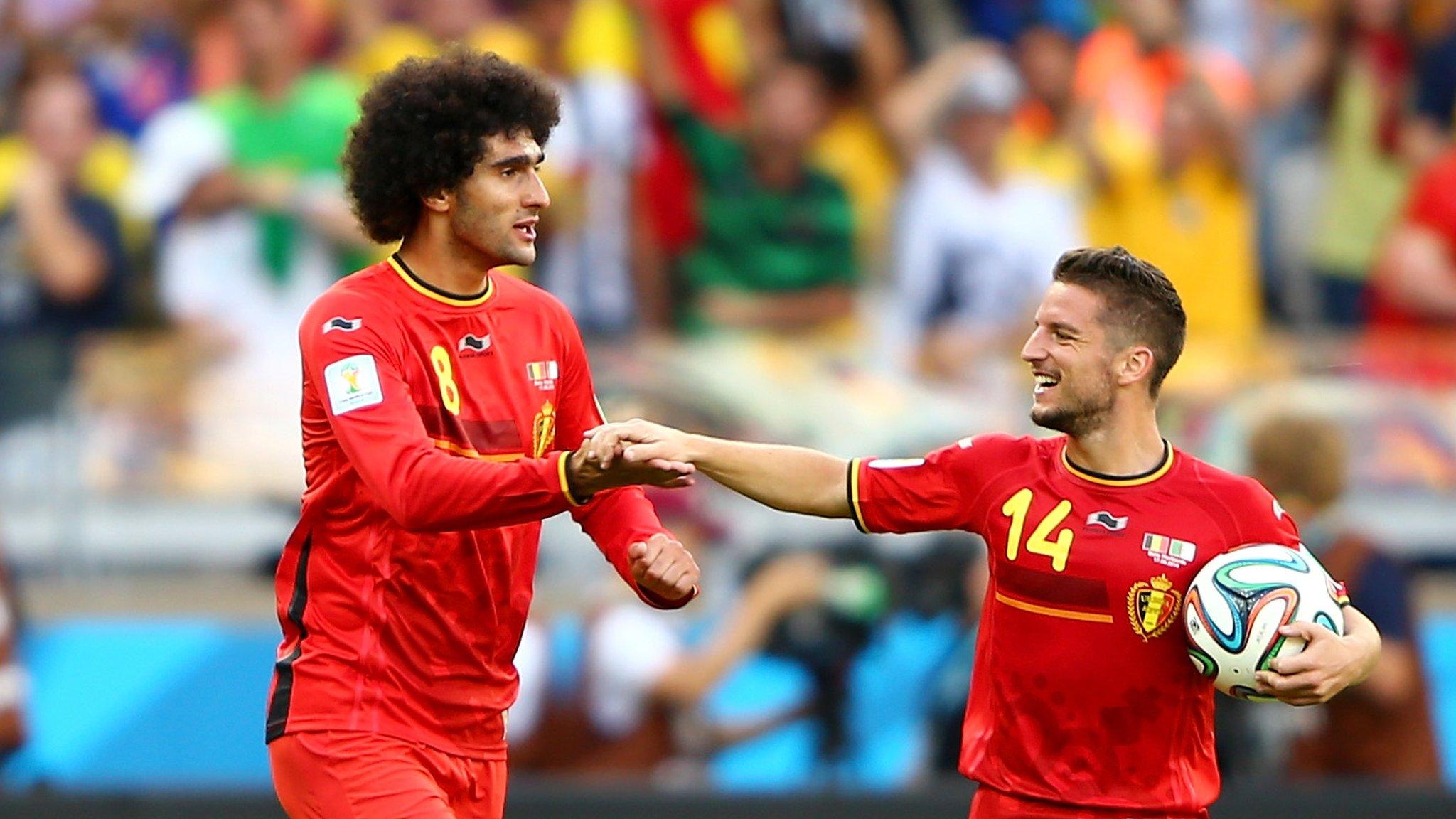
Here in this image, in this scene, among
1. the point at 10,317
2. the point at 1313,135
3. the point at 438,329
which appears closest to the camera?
the point at 438,329

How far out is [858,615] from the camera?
322 inches

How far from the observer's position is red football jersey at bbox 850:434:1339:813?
4527mm

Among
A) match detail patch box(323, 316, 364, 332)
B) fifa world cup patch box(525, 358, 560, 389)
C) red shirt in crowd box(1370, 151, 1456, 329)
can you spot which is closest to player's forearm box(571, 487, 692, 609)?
fifa world cup patch box(525, 358, 560, 389)

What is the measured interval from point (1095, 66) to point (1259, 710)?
134 inches

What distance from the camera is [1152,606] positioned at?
14.8ft

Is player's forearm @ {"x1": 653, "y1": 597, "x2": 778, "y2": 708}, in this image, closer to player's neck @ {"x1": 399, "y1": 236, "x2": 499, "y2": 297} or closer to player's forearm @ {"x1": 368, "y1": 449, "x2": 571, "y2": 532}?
player's neck @ {"x1": 399, "y1": 236, "x2": 499, "y2": 297}

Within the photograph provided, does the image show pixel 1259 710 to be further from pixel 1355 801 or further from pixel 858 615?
pixel 858 615

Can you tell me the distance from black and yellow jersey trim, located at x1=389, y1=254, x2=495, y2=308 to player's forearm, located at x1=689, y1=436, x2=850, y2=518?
24.6 inches

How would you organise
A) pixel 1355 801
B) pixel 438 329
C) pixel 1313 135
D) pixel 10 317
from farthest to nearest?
pixel 1313 135
pixel 10 317
pixel 1355 801
pixel 438 329

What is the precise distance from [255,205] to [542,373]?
4.60m

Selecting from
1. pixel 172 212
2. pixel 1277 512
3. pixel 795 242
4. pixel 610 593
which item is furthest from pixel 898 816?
pixel 172 212

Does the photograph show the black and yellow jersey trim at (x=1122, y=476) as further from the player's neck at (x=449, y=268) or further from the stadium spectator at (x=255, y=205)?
the stadium spectator at (x=255, y=205)

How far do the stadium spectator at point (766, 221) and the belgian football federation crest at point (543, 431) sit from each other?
13.7 ft

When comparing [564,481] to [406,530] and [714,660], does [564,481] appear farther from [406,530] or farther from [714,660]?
[714,660]
